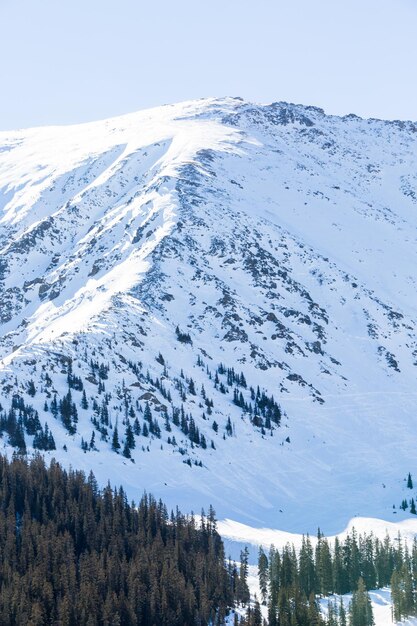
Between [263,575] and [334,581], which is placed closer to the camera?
[263,575]

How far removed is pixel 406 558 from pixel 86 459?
232ft

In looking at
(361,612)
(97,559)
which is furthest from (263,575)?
(97,559)

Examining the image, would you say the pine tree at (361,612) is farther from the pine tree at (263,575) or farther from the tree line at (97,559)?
the tree line at (97,559)

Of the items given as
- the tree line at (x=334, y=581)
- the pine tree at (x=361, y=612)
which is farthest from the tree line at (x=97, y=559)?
the pine tree at (x=361, y=612)

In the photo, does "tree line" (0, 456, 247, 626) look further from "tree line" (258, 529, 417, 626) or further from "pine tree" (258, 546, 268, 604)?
"tree line" (258, 529, 417, 626)

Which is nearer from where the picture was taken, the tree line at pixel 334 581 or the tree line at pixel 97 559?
the tree line at pixel 97 559

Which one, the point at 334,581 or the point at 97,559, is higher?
the point at 97,559

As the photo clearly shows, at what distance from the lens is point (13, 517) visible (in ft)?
509

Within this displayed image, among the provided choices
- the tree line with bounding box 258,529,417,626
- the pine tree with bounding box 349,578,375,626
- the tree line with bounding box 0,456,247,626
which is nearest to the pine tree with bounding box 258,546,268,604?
the tree line with bounding box 258,529,417,626

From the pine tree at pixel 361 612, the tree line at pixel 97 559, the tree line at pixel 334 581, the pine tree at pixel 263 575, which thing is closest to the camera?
the tree line at pixel 97 559

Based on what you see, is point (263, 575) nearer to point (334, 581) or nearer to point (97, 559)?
point (334, 581)

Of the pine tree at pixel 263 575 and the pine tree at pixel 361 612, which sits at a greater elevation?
the pine tree at pixel 263 575

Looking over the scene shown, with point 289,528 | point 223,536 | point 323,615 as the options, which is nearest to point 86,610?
point 323,615

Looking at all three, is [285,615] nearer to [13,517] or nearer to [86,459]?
[13,517]
